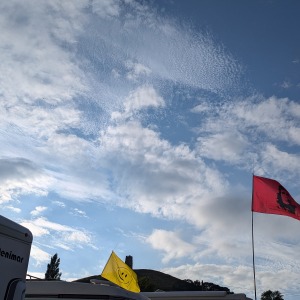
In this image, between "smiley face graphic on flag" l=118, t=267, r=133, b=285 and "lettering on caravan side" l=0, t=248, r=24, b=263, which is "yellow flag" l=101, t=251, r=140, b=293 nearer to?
"smiley face graphic on flag" l=118, t=267, r=133, b=285

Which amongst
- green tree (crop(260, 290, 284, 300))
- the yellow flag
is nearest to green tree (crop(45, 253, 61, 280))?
green tree (crop(260, 290, 284, 300))

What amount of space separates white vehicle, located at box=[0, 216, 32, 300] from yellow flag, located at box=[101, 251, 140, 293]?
21.1ft

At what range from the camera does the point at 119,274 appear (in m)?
11.3

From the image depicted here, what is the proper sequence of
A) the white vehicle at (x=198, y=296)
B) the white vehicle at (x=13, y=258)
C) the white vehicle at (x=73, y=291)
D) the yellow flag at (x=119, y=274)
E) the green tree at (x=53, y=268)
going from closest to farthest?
the white vehicle at (x=13, y=258) → the white vehicle at (x=73, y=291) → the white vehicle at (x=198, y=296) → the yellow flag at (x=119, y=274) → the green tree at (x=53, y=268)

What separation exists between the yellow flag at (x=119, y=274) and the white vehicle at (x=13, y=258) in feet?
21.1

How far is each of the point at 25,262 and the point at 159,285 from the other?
3896 cm

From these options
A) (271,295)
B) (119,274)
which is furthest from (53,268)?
(119,274)

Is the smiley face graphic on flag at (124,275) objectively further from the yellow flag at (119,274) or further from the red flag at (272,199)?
the red flag at (272,199)

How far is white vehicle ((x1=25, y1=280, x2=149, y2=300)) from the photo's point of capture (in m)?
6.77

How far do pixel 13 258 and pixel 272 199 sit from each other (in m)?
9.83

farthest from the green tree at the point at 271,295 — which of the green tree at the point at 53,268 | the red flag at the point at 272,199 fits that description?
the red flag at the point at 272,199

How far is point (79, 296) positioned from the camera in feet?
22.3

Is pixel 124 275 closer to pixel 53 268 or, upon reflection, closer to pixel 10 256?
pixel 10 256

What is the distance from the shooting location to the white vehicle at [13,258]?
4.69 metres
